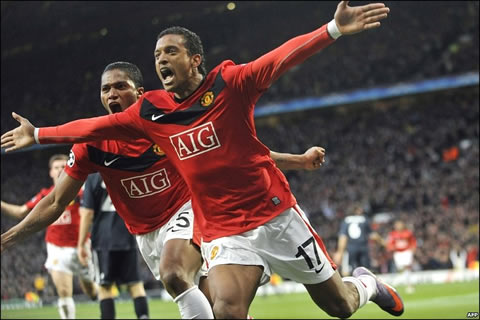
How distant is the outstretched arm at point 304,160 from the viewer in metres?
5.43

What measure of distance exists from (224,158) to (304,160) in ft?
4.30

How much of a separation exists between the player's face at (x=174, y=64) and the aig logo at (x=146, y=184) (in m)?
1.15

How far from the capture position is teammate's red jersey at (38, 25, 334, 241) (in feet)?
14.0

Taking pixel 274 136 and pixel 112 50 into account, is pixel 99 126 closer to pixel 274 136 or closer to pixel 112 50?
pixel 112 50

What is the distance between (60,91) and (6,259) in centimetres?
304

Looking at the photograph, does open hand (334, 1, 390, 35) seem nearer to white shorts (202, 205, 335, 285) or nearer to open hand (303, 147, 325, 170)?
white shorts (202, 205, 335, 285)

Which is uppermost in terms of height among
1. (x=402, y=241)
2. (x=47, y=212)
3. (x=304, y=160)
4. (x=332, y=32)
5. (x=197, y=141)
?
(x=332, y=32)

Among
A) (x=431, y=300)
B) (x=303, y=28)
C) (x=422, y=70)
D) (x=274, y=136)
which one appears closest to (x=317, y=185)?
(x=274, y=136)

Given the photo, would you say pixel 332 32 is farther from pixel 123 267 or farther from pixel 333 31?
pixel 123 267

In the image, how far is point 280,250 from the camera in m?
4.46

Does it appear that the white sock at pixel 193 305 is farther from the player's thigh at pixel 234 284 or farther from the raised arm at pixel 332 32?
the raised arm at pixel 332 32

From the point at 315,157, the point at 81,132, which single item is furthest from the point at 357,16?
the point at 81,132

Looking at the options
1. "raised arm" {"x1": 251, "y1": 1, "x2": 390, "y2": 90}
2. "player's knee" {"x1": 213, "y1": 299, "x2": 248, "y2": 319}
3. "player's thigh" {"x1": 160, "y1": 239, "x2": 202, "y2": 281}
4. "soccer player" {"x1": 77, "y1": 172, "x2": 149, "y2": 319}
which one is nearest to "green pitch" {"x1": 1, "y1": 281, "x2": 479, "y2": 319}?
"soccer player" {"x1": 77, "y1": 172, "x2": 149, "y2": 319}

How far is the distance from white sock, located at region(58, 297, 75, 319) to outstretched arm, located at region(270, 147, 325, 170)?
4.65 metres
